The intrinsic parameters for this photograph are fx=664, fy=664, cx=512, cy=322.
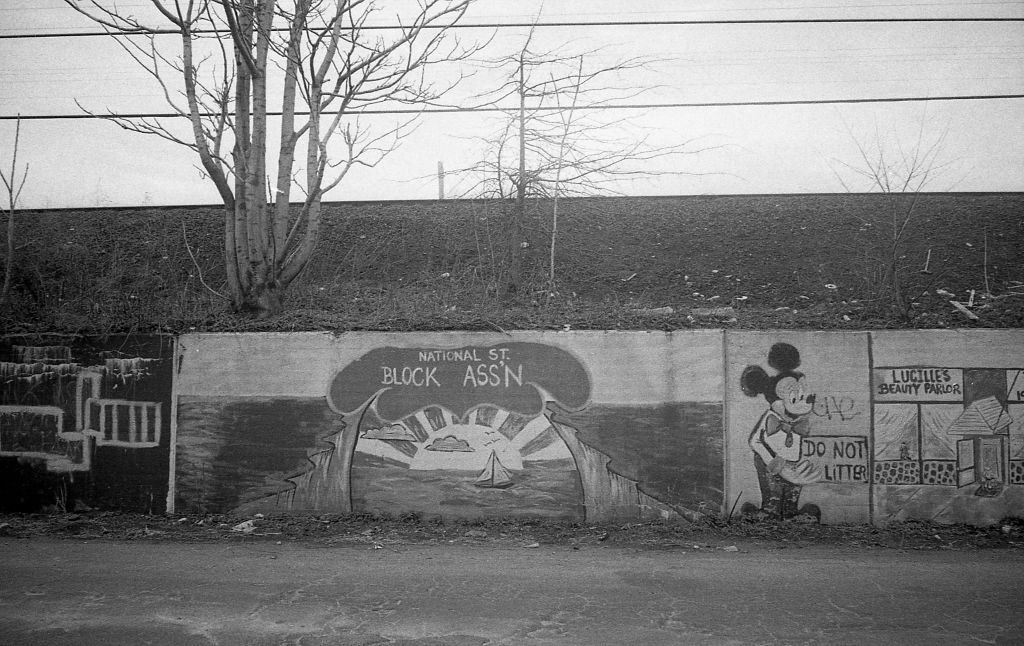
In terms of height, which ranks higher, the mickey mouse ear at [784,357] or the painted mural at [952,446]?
the mickey mouse ear at [784,357]

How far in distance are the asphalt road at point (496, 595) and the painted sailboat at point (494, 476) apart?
2.84 ft

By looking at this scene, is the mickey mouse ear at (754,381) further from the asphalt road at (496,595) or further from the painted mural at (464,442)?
the asphalt road at (496,595)

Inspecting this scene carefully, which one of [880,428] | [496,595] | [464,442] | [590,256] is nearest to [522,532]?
[464,442]

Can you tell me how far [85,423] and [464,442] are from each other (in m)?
4.32

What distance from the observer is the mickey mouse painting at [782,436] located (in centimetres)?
686

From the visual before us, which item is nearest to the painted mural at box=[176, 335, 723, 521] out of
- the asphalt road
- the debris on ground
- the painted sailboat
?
the painted sailboat

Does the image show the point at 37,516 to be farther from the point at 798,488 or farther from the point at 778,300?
the point at 778,300

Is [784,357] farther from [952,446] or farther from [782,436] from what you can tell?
[952,446]

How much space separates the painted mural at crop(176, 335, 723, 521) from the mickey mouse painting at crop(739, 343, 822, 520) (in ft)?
1.45

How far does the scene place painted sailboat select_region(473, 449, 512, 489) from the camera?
7.08 meters

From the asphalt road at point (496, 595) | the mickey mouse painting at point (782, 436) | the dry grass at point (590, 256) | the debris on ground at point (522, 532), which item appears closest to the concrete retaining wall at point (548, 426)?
the mickey mouse painting at point (782, 436)

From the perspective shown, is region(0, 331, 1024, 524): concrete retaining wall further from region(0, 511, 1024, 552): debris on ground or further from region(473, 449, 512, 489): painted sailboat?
region(0, 511, 1024, 552): debris on ground

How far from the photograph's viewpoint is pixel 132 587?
5117 mm

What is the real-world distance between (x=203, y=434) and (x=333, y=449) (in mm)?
1511
